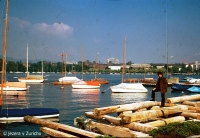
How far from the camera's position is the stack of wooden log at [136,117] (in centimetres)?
1275

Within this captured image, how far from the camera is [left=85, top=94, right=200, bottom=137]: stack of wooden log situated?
12.7 meters

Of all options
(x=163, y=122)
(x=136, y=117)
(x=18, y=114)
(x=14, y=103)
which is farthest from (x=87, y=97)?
(x=136, y=117)

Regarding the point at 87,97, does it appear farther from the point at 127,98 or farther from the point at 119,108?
the point at 119,108

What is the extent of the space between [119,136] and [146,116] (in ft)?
9.48

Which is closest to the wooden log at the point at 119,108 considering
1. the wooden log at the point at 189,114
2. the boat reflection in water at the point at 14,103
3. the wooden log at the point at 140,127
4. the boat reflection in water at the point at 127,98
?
the wooden log at the point at 140,127

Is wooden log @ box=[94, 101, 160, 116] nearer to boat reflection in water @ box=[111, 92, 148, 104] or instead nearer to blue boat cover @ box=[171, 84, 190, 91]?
boat reflection in water @ box=[111, 92, 148, 104]

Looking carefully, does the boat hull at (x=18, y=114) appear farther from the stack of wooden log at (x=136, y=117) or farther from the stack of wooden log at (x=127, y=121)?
the stack of wooden log at (x=136, y=117)

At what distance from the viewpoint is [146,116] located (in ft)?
47.1

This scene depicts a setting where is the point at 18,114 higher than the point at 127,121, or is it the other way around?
the point at 127,121

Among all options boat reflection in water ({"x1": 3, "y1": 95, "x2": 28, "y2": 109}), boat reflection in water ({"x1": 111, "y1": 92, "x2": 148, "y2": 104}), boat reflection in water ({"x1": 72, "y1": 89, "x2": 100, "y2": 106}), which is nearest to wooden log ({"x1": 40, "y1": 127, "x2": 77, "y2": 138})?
boat reflection in water ({"x1": 3, "y1": 95, "x2": 28, "y2": 109})

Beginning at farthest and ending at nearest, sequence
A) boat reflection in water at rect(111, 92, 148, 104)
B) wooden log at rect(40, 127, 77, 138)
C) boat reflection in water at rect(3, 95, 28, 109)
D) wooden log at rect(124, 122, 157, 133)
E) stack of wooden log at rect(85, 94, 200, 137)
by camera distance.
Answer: boat reflection in water at rect(111, 92, 148, 104), boat reflection in water at rect(3, 95, 28, 109), wooden log at rect(124, 122, 157, 133), stack of wooden log at rect(85, 94, 200, 137), wooden log at rect(40, 127, 77, 138)

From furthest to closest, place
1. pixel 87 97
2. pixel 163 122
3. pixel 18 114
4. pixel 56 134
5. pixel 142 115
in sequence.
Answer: pixel 87 97, pixel 18 114, pixel 163 122, pixel 142 115, pixel 56 134

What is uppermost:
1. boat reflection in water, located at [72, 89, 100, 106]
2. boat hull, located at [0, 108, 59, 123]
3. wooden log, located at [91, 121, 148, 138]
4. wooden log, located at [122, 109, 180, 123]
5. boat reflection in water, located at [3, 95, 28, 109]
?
wooden log, located at [122, 109, 180, 123]

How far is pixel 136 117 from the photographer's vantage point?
13.8 metres
